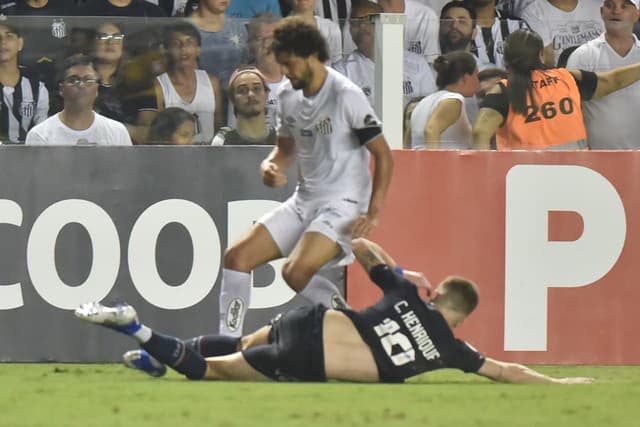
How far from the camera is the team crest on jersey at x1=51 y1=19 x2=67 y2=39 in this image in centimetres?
1037

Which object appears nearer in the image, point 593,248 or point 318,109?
point 318,109

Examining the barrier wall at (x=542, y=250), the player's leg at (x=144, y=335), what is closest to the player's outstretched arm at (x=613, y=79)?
the barrier wall at (x=542, y=250)

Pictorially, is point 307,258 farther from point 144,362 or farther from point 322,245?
point 144,362

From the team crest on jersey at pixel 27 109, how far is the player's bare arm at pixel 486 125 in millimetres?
3127

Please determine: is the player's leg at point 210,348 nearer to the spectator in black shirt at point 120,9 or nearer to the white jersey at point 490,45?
the white jersey at point 490,45

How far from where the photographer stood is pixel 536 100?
11.0m

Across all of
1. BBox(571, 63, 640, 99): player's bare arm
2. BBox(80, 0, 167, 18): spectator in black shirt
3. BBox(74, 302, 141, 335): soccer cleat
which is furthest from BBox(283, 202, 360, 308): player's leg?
BBox(80, 0, 167, 18): spectator in black shirt

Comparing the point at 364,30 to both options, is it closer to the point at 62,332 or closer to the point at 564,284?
the point at 564,284

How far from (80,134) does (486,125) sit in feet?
9.53

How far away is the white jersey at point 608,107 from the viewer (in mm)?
10938

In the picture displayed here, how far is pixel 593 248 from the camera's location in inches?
427

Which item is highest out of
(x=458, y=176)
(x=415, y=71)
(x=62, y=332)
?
(x=415, y=71)

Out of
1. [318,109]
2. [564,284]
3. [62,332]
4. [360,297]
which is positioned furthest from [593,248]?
[62,332]

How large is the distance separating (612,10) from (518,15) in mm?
902
